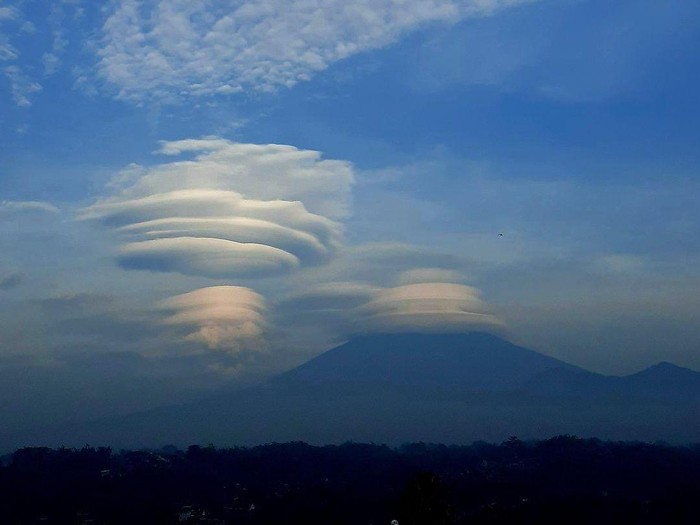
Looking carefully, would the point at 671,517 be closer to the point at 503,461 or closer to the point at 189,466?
the point at 503,461

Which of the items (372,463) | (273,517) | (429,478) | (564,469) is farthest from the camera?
(372,463)

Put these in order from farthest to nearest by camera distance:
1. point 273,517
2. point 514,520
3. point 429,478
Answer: point 273,517 < point 514,520 < point 429,478

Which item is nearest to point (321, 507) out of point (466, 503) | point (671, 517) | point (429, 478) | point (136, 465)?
point (466, 503)

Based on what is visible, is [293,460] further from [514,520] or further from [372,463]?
[514,520]

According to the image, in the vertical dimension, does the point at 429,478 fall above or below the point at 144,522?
above

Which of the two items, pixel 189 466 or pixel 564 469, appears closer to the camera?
pixel 564 469

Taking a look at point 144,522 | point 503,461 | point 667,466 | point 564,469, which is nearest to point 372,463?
point 503,461
